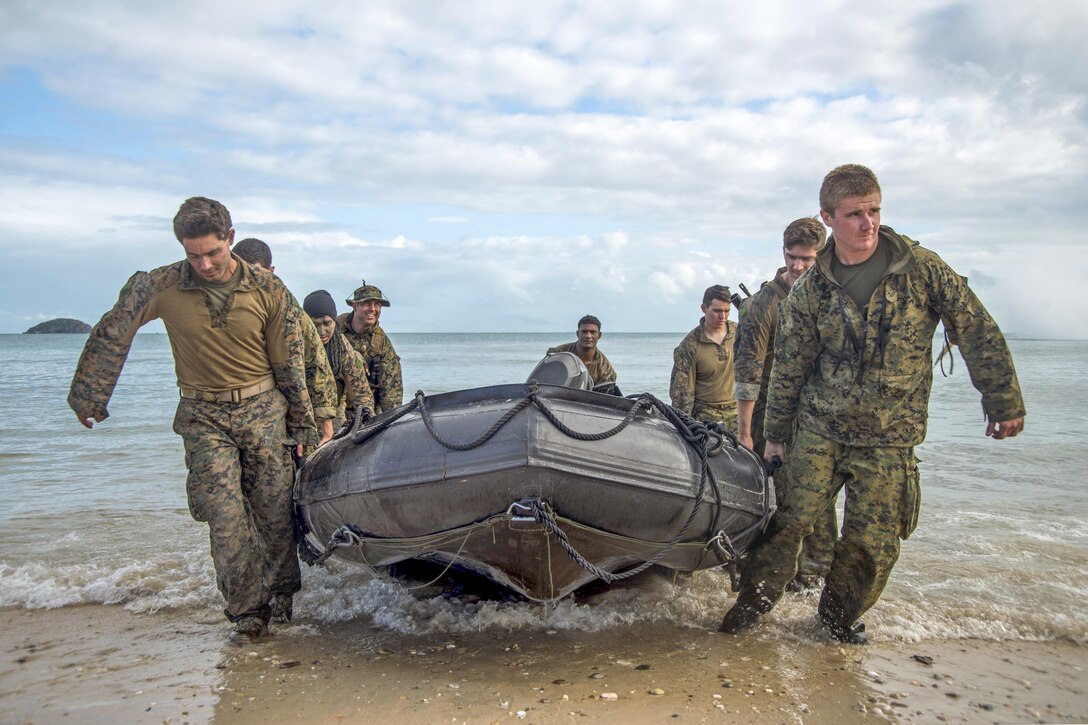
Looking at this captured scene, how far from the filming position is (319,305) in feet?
16.7

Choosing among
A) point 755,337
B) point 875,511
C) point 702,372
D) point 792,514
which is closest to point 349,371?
point 702,372

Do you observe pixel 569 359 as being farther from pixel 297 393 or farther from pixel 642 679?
pixel 642 679

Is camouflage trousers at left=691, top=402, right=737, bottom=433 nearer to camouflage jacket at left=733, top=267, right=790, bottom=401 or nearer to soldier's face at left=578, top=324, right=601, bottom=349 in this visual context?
camouflage jacket at left=733, top=267, right=790, bottom=401

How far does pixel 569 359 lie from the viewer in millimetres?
4414

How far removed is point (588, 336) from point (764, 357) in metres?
1.79

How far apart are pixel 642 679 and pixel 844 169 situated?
2.04 metres

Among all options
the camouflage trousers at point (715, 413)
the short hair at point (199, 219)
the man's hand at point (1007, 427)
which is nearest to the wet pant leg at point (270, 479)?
the short hair at point (199, 219)

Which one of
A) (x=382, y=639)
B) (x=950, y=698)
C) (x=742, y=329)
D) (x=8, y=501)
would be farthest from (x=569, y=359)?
(x=8, y=501)

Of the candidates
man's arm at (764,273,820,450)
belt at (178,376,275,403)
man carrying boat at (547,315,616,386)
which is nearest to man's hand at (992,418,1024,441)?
man's arm at (764,273,820,450)

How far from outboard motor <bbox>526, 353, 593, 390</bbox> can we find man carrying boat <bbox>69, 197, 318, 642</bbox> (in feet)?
4.02

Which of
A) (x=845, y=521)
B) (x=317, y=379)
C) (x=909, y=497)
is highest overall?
(x=317, y=379)

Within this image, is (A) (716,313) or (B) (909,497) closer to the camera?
(B) (909,497)

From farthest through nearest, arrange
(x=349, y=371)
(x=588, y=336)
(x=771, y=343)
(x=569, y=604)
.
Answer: (x=588, y=336) < (x=349, y=371) < (x=771, y=343) < (x=569, y=604)

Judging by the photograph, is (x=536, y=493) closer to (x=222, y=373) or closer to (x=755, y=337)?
(x=222, y=373)
